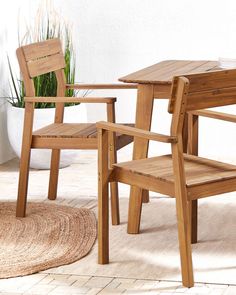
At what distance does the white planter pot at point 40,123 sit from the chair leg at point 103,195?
1.97 m

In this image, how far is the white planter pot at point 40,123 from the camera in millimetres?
5953

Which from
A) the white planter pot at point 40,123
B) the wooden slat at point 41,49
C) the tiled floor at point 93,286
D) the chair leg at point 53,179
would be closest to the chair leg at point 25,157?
the wooden slat at point 41,49

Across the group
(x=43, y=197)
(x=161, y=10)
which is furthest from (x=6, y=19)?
(x=43, y=197)

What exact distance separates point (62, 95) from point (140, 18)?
1390 mm

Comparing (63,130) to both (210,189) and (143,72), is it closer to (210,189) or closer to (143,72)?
(143,72)

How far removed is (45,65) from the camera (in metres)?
5.02

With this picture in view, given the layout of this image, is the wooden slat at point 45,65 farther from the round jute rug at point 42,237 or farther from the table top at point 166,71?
the round jute rug at point 42,237

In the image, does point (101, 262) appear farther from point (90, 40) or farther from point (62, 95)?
point (90, 40)

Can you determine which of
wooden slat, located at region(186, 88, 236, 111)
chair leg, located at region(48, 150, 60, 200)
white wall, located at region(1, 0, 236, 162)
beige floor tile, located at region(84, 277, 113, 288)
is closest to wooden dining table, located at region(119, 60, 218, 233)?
wooden slat, located at region(186, 88, 236, 111)

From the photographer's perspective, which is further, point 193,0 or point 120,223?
point 193,0

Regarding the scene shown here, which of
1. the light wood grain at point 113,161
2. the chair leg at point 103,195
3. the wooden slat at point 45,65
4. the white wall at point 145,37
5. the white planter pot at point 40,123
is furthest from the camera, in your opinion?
the white wall at point 145,37

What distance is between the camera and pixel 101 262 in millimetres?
4047

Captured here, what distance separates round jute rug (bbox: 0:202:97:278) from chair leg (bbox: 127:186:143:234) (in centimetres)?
18

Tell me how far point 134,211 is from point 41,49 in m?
1.07
